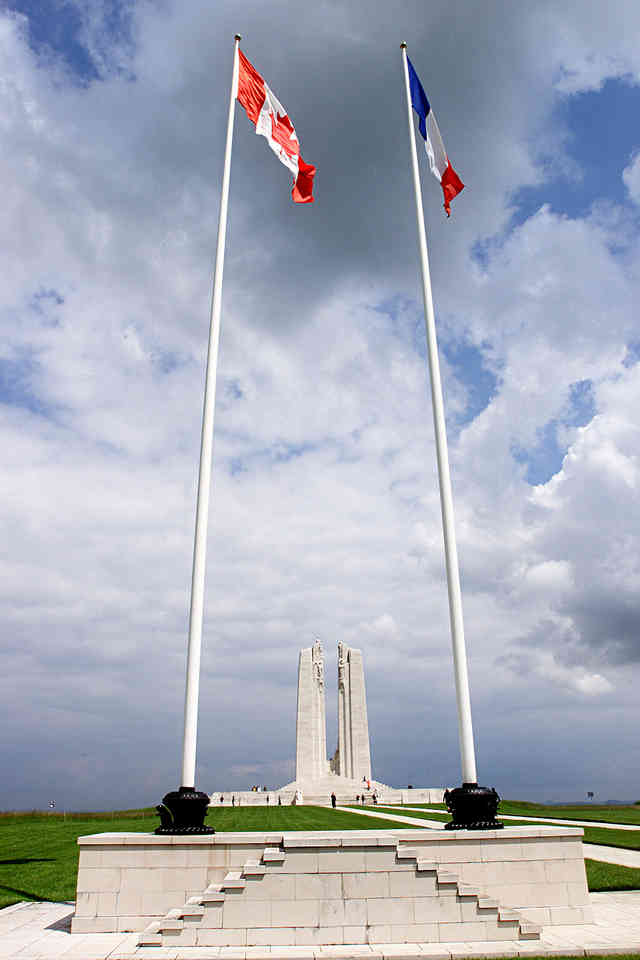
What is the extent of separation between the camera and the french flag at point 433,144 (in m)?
17.4

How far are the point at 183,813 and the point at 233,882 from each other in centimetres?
182

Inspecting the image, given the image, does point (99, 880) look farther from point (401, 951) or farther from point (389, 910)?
point (401, 951)

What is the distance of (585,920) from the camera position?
36.0ft

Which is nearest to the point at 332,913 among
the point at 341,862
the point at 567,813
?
the point at 341,862

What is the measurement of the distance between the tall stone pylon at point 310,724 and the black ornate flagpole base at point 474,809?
1868 inches

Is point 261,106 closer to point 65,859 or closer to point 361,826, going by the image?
point 65,859

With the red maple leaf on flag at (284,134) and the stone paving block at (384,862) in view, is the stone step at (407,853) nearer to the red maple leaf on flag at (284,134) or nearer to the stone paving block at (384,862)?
the stone paving block at (384,862)

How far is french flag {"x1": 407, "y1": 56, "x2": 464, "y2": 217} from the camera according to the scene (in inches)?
685

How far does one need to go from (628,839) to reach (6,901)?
1929cm

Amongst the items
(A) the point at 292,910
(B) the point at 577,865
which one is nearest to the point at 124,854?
(A) the point at 292,910

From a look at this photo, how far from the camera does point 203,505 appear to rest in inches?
524

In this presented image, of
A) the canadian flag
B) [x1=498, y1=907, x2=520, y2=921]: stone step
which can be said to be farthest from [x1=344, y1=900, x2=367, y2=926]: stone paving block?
the canadian flag

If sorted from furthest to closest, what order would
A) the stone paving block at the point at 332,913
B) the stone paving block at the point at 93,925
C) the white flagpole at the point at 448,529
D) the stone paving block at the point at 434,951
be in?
the white flagpole at the point at 448,529, the stone paving block at the point at 93,925, the stone paving block at the point at 332,913, the stone paving block at the point at 434,951

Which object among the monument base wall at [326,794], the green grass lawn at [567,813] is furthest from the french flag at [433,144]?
the monument base wall at [326,794]
